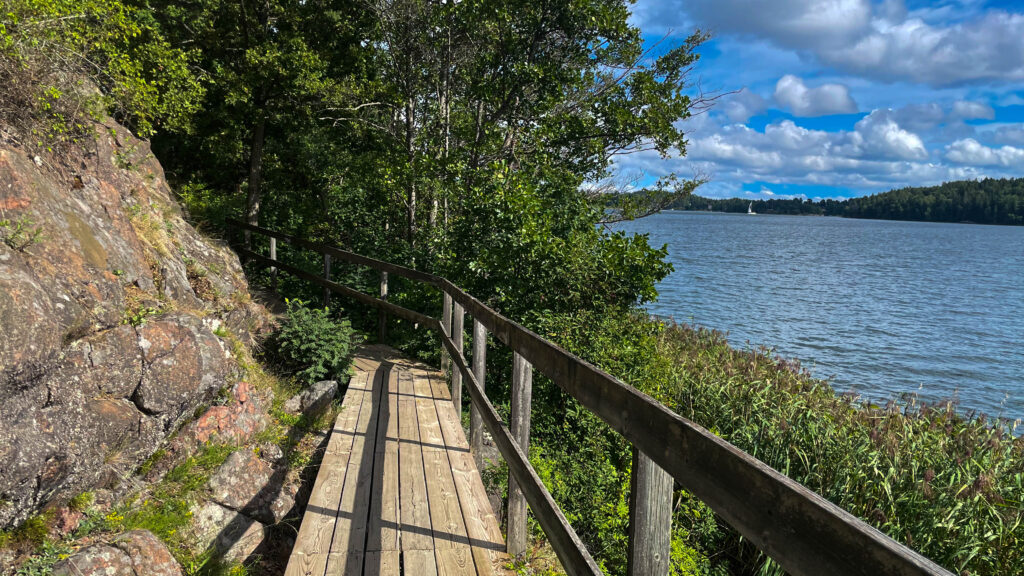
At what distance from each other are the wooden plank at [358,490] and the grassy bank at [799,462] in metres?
1.80

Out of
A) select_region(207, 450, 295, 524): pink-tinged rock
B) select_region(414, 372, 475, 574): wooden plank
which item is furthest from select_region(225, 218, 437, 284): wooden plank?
select_region(207, 450, 295, 524): pink-tinged rock

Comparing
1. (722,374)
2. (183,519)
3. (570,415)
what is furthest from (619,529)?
(722,374)

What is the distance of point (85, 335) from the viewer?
4453 millimetres

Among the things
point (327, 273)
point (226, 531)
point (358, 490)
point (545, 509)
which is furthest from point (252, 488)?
point (327, 273)

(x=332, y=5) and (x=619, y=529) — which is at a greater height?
(x=332, y=5)

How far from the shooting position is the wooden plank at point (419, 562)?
2971 millimetres

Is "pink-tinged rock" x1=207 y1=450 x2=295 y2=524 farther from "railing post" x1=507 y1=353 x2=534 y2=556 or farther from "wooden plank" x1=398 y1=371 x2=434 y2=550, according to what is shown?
"railing post" x1=507 y1=353 x2=534 y2=556

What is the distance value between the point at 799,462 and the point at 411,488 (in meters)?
4.96

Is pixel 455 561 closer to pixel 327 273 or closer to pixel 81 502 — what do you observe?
pixel 81 502

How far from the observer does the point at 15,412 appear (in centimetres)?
367

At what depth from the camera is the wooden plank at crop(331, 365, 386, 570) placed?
330cm

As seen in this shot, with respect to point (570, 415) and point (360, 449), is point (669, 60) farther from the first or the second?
point (360, 449)

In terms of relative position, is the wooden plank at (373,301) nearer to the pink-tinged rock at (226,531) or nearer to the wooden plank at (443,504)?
the wooden plank at (443,504)

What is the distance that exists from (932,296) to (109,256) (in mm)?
34295
